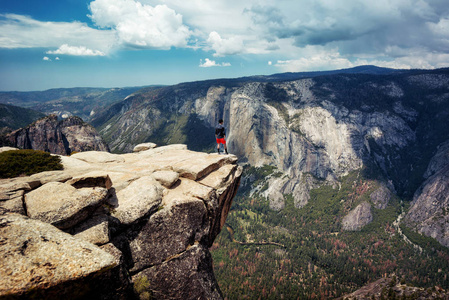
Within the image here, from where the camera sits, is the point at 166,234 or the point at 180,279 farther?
the point at 166,234

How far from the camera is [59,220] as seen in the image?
45.6ft

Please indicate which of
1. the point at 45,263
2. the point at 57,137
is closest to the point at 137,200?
the point at 45,263

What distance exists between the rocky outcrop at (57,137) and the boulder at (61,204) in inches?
7152

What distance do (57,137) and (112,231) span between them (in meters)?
202

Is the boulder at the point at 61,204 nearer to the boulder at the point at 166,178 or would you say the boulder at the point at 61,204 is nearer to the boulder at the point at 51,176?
the boulder at the point at 51,176

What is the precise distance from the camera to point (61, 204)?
14406mm

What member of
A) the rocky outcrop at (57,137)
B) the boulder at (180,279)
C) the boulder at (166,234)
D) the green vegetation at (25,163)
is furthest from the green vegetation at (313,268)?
the rocky outcrop at (57,137)

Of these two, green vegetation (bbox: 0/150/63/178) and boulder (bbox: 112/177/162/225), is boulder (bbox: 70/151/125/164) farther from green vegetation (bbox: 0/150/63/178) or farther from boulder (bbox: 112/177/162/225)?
boulder (bbox: 112/177/162/225)

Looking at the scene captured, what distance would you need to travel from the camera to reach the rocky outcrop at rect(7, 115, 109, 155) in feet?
508

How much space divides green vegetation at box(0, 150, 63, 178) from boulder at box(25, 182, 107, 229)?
7.21 metres

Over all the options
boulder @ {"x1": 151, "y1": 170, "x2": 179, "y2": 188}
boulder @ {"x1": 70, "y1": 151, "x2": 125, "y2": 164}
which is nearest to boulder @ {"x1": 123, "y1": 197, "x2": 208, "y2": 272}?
boulder @ {"x1": 151, "y1": 170, "x2": 179, "y2": 188}

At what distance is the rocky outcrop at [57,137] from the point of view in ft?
508

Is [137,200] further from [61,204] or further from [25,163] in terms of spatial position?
[25,163]

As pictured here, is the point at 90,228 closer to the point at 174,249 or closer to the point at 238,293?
the point at 174,249
